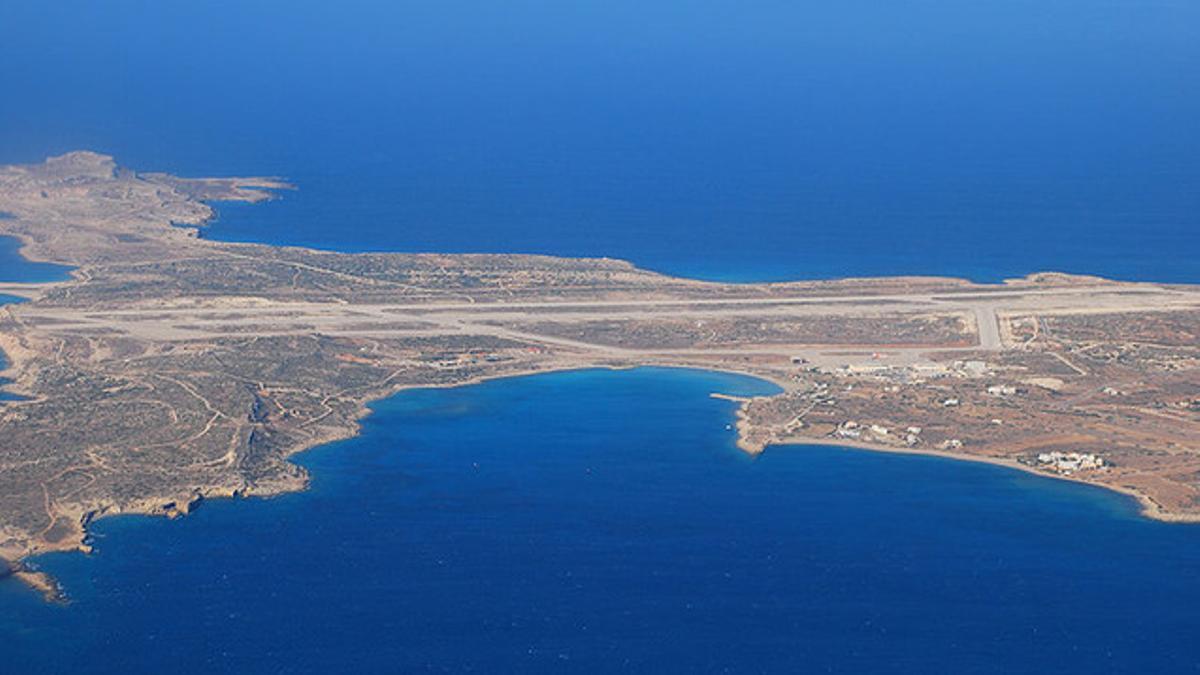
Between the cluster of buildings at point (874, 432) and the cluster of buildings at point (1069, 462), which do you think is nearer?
the cluster of buildings at point (1069, 462)

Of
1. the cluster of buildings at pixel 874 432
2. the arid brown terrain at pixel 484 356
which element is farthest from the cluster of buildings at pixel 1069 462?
the cluster of buildings at pixel 874 432

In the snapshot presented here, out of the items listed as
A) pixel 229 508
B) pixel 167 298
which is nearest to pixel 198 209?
pixel 167 298

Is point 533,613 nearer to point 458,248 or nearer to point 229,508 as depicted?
point 229,508

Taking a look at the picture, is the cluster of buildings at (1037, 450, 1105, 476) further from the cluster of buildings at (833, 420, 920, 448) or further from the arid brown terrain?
the cluster of buildings at (833, 420, 920, 448)

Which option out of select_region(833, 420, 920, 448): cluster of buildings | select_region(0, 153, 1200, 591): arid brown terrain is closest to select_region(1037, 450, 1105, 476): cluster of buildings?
select_region(0, 153, 1200, 591): arid brown terrain

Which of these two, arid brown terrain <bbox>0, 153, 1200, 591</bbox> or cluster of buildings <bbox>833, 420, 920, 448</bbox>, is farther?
cluster of buildings <bbox>833, 420, 920, 448</bbox>

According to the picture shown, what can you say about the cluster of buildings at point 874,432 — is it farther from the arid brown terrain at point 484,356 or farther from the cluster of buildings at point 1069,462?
the cluster of buildings at point 1069,462

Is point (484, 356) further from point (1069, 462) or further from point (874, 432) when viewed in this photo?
point (1069, 462)

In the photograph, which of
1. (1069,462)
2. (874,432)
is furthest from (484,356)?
(1069,462)
